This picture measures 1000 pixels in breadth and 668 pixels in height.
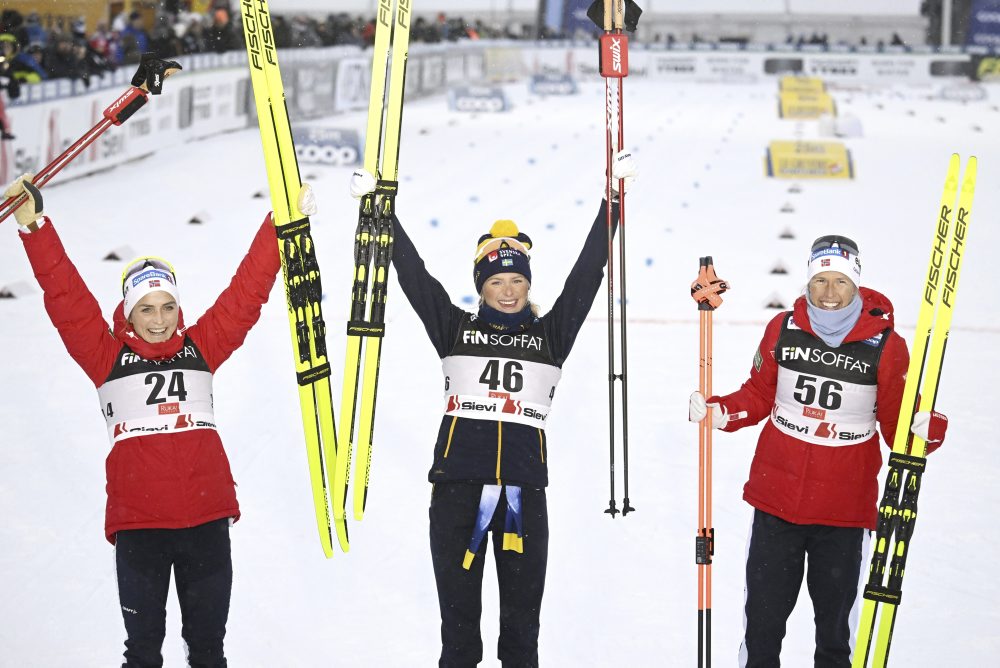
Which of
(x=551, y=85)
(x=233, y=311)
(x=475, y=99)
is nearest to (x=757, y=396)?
(x=233, y=311)

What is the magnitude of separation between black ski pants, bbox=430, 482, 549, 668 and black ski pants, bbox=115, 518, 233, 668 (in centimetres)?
62

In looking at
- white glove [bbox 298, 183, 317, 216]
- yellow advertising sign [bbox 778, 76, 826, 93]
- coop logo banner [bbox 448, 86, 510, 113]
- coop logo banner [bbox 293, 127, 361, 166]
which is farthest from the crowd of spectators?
white glove [bbox 298, 183, 317, 216]

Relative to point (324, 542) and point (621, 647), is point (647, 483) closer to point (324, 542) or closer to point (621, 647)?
point (621, 647)

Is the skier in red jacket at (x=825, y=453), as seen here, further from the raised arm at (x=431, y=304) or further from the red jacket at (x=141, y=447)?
the red jacket at (x=141, y=447)

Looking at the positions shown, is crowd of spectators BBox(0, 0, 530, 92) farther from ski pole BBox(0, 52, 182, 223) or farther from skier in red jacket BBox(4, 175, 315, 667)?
skier in red jacket BBox(4, 175, 315, 667)

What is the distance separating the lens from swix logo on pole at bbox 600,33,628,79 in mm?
4180

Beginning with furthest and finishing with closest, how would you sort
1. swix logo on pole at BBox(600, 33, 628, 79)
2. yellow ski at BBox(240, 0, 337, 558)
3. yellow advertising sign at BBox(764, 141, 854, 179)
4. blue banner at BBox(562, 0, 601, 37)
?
blue banner at BBox(562, 0, 601, 37), yellow advertising sign at BBox(764, 141, 854, 179), swix logo on pole at BBox(600, 33, 628, 79), yellow ski at BBox(240, 0, 337, 558)

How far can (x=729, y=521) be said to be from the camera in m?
5.44

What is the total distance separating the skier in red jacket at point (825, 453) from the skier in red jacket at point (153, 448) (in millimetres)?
1553

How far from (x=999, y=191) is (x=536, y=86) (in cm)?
1462

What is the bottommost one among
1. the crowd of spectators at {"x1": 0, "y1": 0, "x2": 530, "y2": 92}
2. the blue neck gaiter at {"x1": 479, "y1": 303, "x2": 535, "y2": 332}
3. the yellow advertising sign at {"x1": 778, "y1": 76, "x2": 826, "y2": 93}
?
the blue neck gaiter at {"x1": 479, "y1": 303, "x2": 535, "y2": 332}

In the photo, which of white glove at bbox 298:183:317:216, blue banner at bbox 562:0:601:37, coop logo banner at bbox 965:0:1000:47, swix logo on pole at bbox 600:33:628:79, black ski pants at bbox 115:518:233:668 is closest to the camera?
black ski pants at bbox 115:518:233:668

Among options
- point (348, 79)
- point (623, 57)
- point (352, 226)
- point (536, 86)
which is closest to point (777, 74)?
point (536, 86)

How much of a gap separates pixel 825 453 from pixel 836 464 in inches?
1.7
